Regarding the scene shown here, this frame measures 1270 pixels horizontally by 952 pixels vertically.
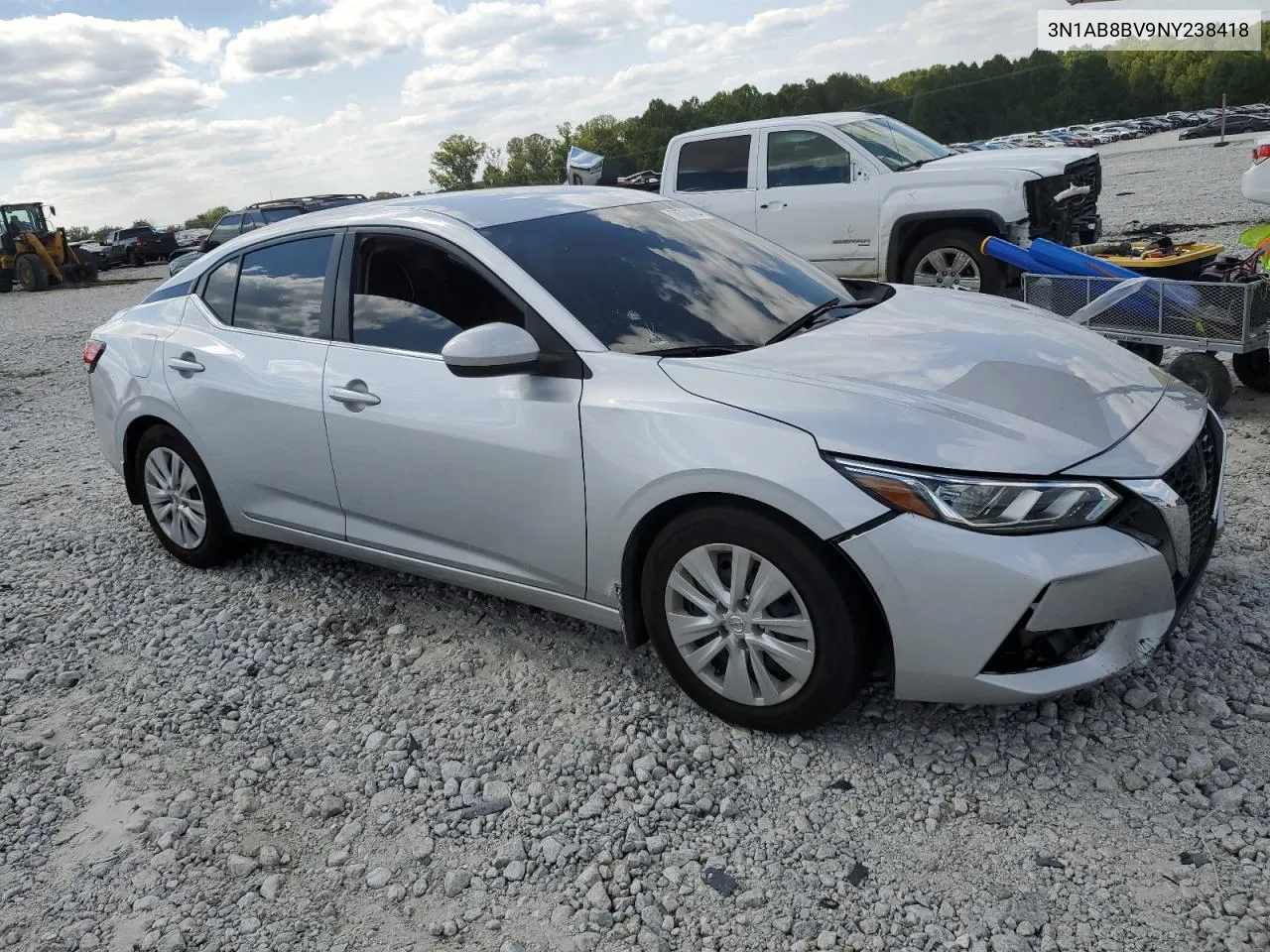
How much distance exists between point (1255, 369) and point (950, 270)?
130 inches

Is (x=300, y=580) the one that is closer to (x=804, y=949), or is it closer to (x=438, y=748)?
(x=438, y=748)

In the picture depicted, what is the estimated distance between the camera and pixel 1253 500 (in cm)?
460

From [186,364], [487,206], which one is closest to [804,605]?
[487,206]

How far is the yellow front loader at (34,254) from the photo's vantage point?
28891 millimetres

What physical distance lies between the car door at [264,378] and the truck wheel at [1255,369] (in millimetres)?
5144

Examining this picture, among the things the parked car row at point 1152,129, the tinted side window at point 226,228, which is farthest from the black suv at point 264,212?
the parked car row at point 1152,129

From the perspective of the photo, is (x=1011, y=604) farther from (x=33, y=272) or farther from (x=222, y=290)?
(x=33, y=272)

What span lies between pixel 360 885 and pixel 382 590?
196 cm

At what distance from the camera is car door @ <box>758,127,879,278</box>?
9570mm

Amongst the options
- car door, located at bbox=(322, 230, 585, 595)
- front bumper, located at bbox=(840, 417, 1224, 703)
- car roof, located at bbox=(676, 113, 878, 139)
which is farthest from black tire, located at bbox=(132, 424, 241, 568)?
car roof, located at bbox=(676, 113, 878, 139)

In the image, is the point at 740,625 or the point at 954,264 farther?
the point at 954,264

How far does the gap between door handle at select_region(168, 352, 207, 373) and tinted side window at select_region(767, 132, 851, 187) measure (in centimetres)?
678

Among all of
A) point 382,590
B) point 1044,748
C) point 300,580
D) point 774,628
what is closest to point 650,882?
point 774,628

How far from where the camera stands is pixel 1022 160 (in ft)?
30.2
